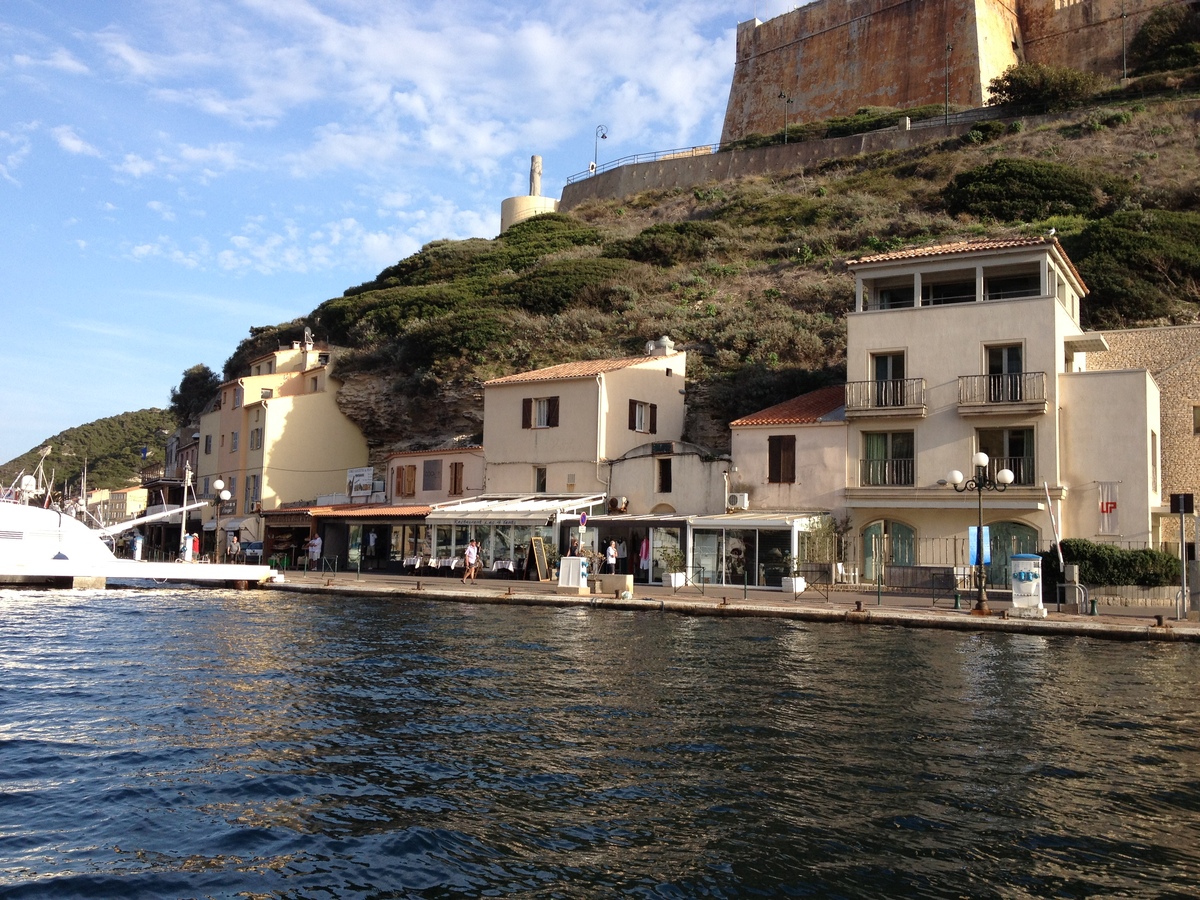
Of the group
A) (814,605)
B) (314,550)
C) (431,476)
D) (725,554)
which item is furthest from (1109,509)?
(314,550)

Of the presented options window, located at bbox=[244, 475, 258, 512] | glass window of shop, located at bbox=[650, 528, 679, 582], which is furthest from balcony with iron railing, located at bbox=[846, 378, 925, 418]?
window, located at bbox=[244, 475, 258, 512]

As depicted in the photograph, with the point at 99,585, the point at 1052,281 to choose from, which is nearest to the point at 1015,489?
the point at 1052,281

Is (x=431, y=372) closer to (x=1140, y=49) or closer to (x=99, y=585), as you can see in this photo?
(x=99, y=585)

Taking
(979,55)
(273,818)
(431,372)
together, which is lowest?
(273,818)

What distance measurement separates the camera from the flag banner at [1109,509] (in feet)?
92.0

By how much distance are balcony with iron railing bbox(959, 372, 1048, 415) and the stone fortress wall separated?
1928 inches

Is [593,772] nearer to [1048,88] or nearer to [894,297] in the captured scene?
[894,297]

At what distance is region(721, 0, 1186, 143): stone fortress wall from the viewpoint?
236ft

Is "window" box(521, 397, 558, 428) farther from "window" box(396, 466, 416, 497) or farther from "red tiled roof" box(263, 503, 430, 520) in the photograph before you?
"window" box(396, 466, 416, 497)

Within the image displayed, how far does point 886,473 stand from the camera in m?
30.9

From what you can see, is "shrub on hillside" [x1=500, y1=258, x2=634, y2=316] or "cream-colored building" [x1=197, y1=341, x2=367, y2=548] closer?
"cream-colored building" [x1=197, y1=341, x2=367, y2=548]

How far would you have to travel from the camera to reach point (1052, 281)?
98.2 ft

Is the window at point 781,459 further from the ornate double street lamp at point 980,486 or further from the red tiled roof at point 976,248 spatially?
the red tiled roof at point 976,248

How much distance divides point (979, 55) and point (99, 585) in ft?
Answer: 213
